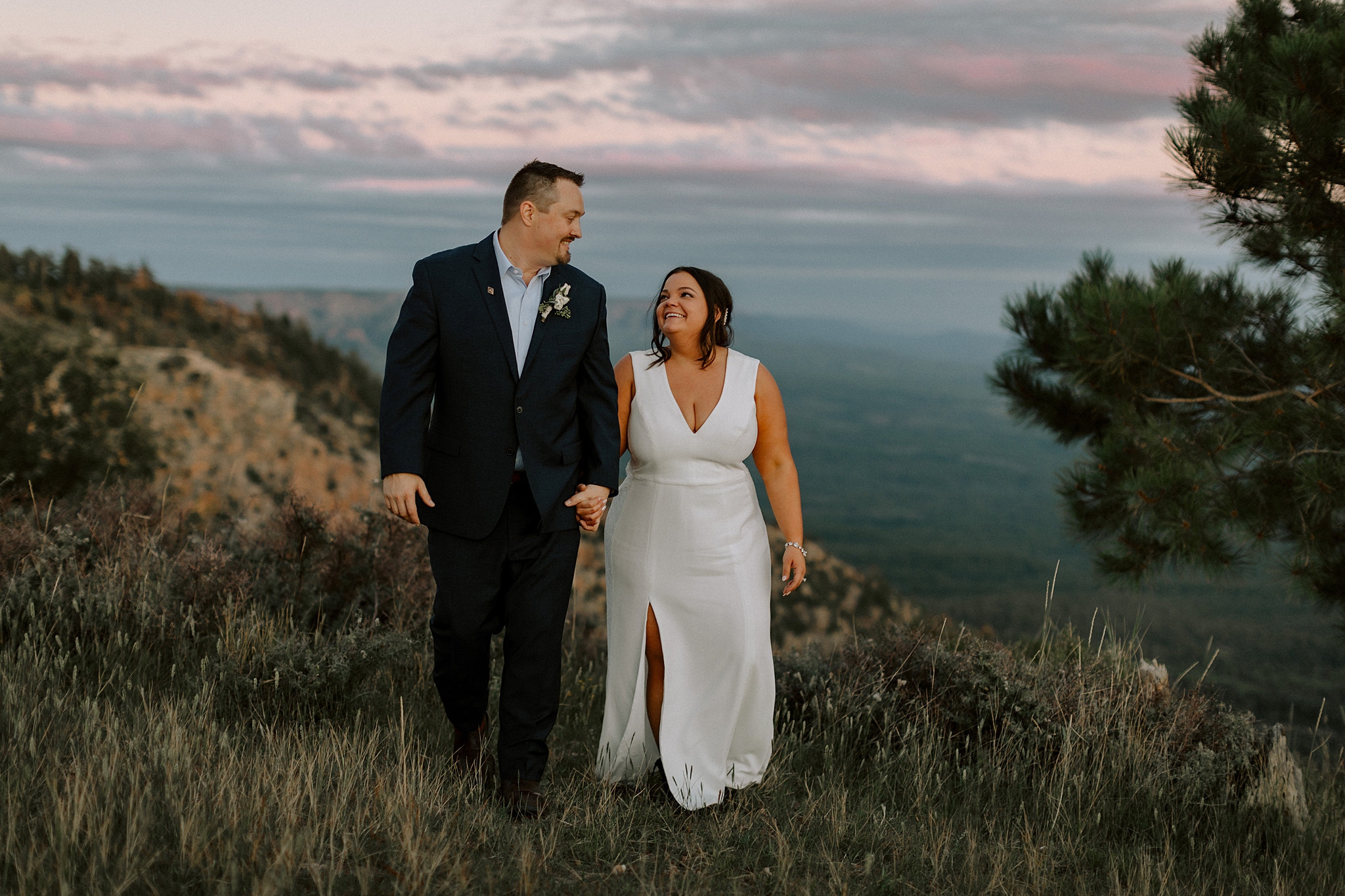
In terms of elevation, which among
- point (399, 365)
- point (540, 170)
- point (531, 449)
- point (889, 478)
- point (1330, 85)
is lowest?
point (889, 478)

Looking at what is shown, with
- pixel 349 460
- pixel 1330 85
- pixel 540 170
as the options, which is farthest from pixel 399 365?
pixel 349 460

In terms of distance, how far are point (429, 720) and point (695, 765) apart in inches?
51.0

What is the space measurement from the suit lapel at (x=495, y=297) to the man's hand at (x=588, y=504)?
45 centimetres

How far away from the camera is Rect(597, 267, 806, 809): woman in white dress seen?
3.51m

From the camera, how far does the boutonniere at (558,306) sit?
10.7 ft

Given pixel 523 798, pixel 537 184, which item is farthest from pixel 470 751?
pixel 537 184

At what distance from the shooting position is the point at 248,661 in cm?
409

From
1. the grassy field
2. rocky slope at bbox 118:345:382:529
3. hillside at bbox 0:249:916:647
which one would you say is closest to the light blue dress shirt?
the grassy field

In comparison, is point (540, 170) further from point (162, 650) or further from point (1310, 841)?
point (1310, 841)

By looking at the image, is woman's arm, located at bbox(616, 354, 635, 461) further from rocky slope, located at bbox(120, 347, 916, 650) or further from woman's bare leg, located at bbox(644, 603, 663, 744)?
rocky slope, located at bbox(120, 347, 916, 650)

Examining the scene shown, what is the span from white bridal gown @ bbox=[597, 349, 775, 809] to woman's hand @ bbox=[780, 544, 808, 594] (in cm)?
10

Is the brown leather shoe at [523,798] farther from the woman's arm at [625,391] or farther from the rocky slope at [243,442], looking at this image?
the rocky slope at [243,442]

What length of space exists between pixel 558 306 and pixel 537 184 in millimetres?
420

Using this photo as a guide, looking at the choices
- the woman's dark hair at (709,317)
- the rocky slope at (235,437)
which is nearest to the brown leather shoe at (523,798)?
the woman's dark hair at (709,317)
